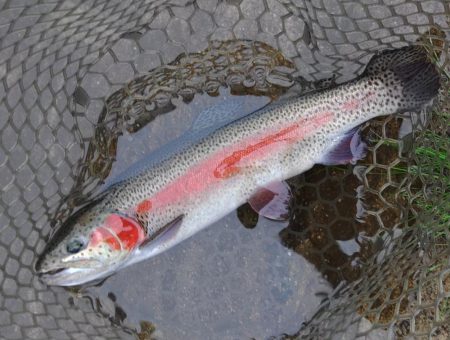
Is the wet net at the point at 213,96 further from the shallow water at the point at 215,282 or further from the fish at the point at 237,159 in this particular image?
the fish at the point at 237,159

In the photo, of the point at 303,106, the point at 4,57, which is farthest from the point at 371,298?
the point at 4,57

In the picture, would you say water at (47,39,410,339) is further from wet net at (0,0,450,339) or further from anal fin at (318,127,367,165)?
anal fin at (318,127,367,165)

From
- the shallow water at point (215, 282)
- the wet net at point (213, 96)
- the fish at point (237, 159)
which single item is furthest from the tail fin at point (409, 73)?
the shallow water at point (215, 282)

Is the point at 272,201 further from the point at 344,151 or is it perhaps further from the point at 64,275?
the point at 64,275

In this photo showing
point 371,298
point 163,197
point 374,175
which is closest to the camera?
point 163,197

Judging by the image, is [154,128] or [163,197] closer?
[163,197]

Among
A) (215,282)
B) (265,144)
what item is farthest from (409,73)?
(215,282)

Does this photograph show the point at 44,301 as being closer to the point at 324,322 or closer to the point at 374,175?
the point at 324,322
